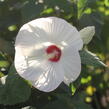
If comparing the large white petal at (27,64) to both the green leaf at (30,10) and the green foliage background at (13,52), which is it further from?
the green leaf at (30,10)

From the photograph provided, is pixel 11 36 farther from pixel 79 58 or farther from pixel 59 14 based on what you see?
pixel 79 58

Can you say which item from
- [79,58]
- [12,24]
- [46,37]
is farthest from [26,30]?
[12,24]

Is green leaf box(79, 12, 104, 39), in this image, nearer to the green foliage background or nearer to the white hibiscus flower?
the green foliage background

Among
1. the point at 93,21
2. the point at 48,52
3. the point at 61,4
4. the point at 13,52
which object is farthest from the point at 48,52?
the point at 93,21

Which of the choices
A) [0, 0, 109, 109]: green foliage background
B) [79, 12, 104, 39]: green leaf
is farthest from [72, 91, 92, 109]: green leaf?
[79, 12, 104, 39]: green leaf

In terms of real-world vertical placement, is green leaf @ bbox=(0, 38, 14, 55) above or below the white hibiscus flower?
below

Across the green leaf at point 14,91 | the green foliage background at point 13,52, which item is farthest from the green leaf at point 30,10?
the green leaf at point 14,91

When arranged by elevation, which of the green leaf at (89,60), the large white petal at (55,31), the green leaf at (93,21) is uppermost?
the large white petal at (55,31)

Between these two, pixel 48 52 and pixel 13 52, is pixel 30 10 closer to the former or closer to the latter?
pixel 13 52
